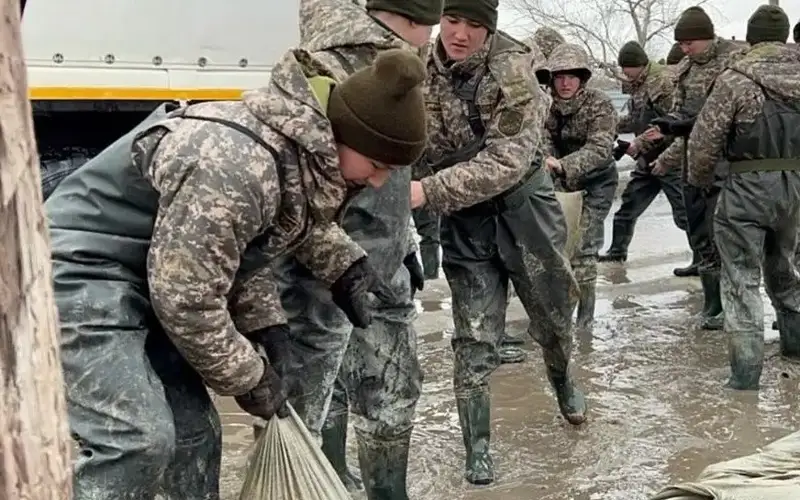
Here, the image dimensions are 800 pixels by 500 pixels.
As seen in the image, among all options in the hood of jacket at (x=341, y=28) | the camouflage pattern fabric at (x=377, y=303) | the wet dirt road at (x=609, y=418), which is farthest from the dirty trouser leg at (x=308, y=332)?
the wet dirt road at (x=609, y=418)

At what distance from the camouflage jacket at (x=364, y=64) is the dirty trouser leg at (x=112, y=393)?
101 centimetres

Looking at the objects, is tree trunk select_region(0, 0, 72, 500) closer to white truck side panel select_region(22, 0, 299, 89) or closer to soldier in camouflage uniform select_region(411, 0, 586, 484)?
soldier in camouflage uniform select_region(411, 0, 586, 484)

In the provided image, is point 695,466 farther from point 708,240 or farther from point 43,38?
point 43,38

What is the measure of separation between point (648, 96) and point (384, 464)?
5959 millimetres

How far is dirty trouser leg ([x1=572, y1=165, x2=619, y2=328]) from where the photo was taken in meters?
7.13

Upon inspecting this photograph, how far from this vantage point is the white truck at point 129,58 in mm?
7152

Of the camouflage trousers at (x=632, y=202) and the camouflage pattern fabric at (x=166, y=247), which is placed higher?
the camouflage pattern fabric at (x=166, y=247)

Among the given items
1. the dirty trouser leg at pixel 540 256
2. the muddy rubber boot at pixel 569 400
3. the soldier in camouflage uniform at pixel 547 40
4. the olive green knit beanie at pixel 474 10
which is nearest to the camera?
the olive green knit beanie at pixel 474 10

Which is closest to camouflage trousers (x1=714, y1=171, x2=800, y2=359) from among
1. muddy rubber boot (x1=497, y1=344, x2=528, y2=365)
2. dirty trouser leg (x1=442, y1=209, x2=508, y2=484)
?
muddy rubber boot (x1=497, y1=344, x2=528, y2=365)

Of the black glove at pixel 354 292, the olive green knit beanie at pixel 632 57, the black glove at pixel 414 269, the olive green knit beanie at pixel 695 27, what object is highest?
the olive green knit beanie at pixel 695 27

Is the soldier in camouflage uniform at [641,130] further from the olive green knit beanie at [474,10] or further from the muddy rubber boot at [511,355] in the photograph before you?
the olive green knit beanie at [474,10]

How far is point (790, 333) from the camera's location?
6266mm

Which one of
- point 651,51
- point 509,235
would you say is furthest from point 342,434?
point 651,51

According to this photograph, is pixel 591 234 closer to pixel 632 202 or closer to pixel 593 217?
pixel 593 217
